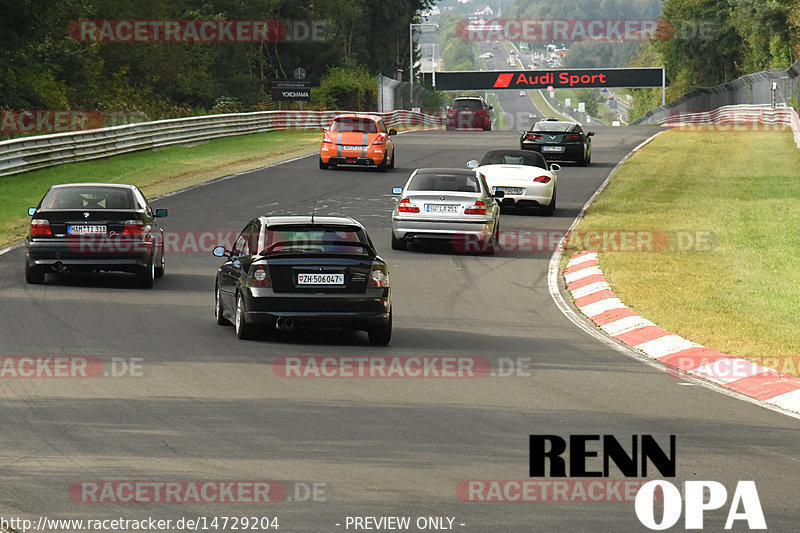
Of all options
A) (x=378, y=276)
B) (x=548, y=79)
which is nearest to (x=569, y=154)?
(x=378, y=276)

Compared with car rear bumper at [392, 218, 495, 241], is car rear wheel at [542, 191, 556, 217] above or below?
below

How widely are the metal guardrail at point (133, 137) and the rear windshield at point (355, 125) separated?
7.00m

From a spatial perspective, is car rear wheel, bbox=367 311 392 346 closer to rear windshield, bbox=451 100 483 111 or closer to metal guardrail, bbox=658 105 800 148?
metal guardrail, bbox=658 105 800 148

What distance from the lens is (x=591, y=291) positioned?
17609 millimetres

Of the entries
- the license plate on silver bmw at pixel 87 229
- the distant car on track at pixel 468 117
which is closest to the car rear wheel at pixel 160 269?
the license plate on silver bmw at pixel 87 229

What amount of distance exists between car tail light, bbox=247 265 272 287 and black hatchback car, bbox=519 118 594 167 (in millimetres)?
27389

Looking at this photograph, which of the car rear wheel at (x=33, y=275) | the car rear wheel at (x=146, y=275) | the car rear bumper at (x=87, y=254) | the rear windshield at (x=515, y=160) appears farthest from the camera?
the rear windshield at (x=515, y=160)

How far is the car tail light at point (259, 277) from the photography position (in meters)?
12.9

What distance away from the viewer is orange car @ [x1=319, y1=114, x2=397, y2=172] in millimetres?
37719

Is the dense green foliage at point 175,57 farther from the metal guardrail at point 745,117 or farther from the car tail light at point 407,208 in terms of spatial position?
the car tail light at point 407,208

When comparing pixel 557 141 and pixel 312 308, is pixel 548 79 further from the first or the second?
pixel 312 308

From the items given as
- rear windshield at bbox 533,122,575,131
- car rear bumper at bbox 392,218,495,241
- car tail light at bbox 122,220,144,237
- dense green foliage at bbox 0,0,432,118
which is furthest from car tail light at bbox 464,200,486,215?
dense green foliage at bbox 0,0,432,118

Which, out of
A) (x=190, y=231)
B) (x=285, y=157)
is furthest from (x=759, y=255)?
(x=285, y=157)

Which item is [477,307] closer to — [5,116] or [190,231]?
[190,231]
